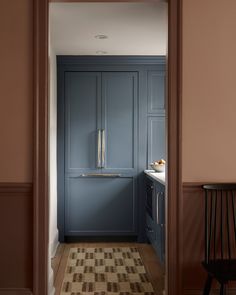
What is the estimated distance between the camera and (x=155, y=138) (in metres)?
5.62

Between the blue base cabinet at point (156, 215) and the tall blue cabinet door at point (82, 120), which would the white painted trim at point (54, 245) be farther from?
the blue base cabinet at point (156, 215)

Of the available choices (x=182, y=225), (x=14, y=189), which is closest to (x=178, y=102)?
(x=182, y=225)

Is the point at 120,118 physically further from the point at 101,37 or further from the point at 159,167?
the point at 101,37

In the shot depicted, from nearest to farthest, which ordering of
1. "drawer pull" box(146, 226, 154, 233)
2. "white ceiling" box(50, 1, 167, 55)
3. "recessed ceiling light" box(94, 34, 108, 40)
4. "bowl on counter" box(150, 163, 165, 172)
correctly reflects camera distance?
1. "white ceiling" box(50, 1, 167, 55)
2. "recessed ceiling light" box(94, 34, 108, 40)
3. "drawer pull" box(146, 226, 154, 233)
4. "bowl on counter" box(150, 163, 165, 172)

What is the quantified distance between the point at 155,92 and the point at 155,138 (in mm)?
587

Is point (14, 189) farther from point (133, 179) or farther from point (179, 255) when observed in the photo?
point (133, 179)

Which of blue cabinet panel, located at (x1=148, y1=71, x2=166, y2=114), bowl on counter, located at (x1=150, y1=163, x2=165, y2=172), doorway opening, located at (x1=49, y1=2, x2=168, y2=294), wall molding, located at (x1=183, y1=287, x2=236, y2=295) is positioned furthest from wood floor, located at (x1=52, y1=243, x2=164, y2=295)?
blue cabinet panel, located at (x1=148, y1=71, x2=166, y2=114)

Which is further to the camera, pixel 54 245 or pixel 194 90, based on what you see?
pixel 54 245

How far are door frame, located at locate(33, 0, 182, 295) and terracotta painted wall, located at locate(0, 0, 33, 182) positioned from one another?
6cm

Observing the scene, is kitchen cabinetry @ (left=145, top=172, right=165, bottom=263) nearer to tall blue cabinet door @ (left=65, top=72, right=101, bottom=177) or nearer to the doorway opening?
the doorway opening

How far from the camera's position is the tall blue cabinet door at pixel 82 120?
221 inches

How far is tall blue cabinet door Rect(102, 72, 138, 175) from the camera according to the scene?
222 inches

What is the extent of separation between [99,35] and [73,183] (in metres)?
2.00

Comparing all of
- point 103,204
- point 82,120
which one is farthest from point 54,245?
point 82,120
